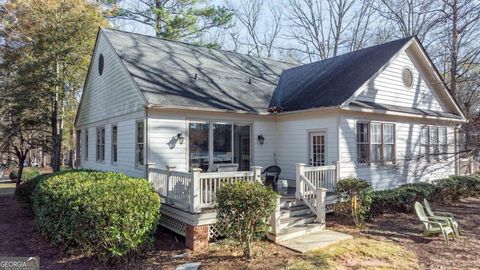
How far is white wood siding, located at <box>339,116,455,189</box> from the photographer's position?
10750mm

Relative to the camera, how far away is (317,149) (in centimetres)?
1130

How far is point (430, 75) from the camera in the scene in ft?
46.0

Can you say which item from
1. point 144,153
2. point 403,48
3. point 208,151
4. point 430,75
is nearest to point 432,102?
point 430,75

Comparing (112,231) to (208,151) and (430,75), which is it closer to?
(208,151)

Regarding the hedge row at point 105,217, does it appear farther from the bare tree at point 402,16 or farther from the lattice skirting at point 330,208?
the bare tree at point 402,16

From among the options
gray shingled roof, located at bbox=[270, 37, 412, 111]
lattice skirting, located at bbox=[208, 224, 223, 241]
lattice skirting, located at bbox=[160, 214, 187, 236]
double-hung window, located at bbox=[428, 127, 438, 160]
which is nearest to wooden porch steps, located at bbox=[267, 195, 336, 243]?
lattice skirting, located at bbox=[208, 224, 223, 241]

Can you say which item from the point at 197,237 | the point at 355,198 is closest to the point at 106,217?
the point at 197,237

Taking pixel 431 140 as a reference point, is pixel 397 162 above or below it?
below

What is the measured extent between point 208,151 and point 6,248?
5.81 m

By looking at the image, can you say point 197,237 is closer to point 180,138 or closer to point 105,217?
point 105,217

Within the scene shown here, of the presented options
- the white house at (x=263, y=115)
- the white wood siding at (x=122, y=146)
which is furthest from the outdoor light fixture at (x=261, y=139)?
the white wood siding at (x=122, y=146)

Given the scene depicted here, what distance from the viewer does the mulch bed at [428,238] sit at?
6.64m

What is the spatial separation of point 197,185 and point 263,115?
5.45m

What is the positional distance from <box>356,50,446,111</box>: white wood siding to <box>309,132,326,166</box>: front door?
1885 mm
